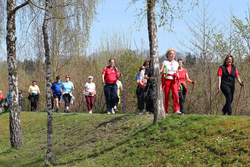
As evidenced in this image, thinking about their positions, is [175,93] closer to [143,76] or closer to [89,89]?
[143,76]

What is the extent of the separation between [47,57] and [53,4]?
2031mm

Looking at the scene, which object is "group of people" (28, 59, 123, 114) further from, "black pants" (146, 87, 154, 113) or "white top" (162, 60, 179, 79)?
"white top" (162, 60, 179, 79)

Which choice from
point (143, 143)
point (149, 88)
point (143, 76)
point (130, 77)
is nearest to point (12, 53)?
point (143, 76)

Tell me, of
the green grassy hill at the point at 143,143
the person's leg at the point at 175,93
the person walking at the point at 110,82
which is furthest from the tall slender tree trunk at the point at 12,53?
the person's leg at the point at 175,93

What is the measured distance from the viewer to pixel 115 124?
35.8 feet

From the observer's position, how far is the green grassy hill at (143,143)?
705cm

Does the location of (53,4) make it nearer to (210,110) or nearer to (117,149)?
(117,149)

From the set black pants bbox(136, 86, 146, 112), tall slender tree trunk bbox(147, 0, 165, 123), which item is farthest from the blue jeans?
tall slender tree trunk bbox(147, 0, 165, 123)

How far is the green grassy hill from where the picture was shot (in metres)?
7.05

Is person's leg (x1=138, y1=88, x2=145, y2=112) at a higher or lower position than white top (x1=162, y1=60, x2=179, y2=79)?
lower

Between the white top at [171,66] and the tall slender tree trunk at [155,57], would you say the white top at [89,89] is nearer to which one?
the white top at [171,66]

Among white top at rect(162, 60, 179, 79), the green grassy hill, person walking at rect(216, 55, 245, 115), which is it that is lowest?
the green grassy hill

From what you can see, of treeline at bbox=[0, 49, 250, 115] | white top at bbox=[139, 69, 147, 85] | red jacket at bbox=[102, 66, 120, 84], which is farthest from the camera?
treeline at bbox=[0, 49, 250, 115]

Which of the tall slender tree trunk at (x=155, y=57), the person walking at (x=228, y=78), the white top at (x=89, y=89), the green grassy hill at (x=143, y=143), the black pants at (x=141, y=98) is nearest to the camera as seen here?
the green grassy hill at (x=143, y=143)
